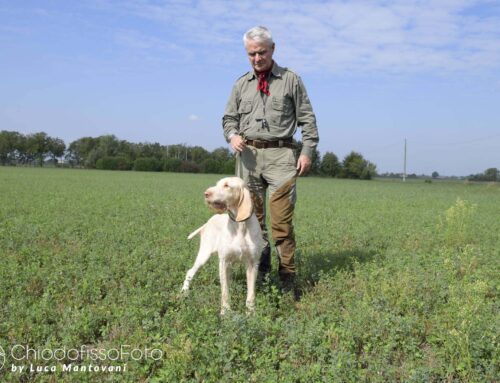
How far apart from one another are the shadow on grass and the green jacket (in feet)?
6.68

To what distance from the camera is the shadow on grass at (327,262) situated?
23.1 ft

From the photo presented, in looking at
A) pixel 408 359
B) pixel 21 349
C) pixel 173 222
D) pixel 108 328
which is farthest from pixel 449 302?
pixel 173 222

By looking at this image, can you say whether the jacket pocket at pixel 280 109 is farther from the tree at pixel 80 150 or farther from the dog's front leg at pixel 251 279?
the tree at pixel 80 150

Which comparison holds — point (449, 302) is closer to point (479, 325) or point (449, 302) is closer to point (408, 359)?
point (479, 325)

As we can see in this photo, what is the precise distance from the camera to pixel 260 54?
5715 millimetres

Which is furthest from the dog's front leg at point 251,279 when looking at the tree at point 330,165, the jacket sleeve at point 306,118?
the tree at point 330,165

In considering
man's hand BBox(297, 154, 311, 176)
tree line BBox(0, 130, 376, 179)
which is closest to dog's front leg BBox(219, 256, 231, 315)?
man's hand BBox(297, 154, 311, 176)

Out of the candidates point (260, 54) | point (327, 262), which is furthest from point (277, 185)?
point (327, 262)

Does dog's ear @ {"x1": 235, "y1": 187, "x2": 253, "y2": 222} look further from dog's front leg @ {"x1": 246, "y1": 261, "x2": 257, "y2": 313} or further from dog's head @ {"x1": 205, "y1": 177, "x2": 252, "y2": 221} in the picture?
dog's front leg @ {"x1": 246, "y1": 261, "x2": 257, "y2": 313}

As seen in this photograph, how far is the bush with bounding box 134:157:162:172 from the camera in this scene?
8900 centimetres

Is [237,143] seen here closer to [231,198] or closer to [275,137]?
[275,137]

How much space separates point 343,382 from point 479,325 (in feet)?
5.64

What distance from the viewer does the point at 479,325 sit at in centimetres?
459

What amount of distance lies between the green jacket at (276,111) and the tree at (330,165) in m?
86.9
